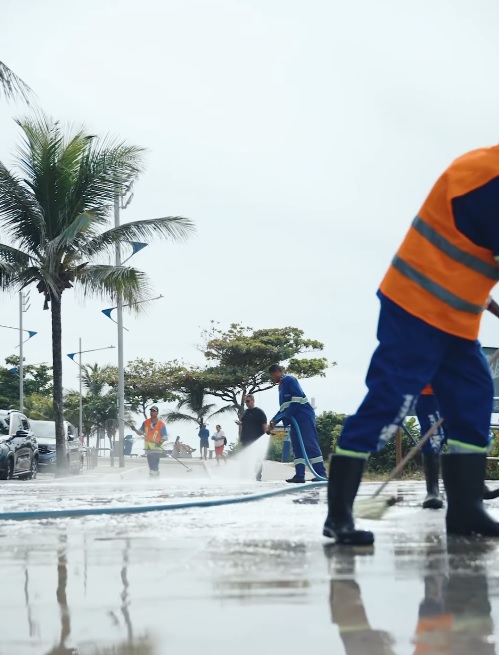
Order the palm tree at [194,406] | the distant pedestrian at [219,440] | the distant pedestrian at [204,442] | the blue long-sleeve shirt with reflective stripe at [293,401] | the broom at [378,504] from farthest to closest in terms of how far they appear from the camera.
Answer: the palm tree at [194,406] → the distant pedestrian at [204,442] → the distant pedestrian at [219,440] → the blue long-sleeve shirt with reflective stripe at [293,401] → the broom at [378,504]

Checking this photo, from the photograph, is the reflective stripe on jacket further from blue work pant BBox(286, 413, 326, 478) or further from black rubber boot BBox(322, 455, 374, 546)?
black rubber boot BBox(322, 455, 374, 546)

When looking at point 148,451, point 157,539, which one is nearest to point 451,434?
point 157,539

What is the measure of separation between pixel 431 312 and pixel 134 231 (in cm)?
2265

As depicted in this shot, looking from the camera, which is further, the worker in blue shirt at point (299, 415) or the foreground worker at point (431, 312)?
the worker in blue shirt at point (299, 415)

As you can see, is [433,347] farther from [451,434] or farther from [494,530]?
[494,530]

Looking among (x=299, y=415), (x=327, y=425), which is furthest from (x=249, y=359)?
(x=299, y=415)

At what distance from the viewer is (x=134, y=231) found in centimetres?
2619

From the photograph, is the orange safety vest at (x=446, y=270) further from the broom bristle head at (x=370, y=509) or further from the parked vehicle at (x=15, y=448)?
the parked vehicle at (x=15, y=448)

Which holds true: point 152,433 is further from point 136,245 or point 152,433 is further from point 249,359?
point 249,359

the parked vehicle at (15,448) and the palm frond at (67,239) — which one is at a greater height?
the palm frond at (67,239)

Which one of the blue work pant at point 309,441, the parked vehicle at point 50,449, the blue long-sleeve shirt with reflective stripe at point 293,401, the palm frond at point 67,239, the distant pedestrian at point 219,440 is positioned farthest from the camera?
the distant pedestrian at point 219,440

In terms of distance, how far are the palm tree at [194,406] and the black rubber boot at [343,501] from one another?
180ft

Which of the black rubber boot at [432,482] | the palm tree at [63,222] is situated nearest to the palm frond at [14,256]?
Answer: the palm tree at [63,222]

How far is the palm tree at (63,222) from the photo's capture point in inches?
977
